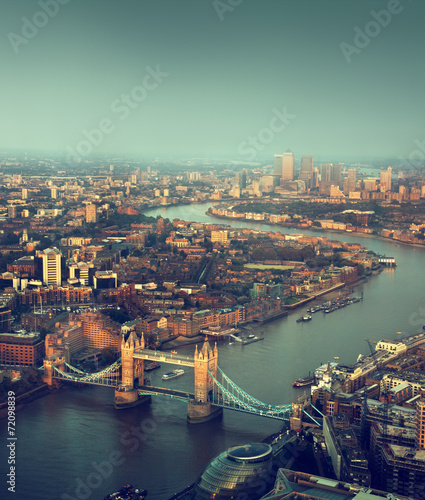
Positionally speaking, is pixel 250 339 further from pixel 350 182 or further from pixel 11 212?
pixel 350 182

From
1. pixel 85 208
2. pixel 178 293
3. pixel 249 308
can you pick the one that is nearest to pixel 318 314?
pixel 249 308

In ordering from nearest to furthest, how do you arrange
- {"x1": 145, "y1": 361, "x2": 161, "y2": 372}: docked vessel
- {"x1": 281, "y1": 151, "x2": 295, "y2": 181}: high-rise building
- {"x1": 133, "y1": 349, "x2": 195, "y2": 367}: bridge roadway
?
{"x1": 133, "y1": 349, "x2": 195, "y2": 367}: bridge roadway < {"x1": 145, "y1": 361, "x2": 161, "y2": 372}: docked vessel < {"x1": 281, "y1": 151, "x2": 295, "y2": 181}: high-rise building

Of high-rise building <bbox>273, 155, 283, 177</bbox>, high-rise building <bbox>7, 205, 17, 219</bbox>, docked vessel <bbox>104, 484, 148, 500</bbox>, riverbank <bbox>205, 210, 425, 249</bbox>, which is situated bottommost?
docked vessel <bbox>104, 484, 148, 500</bbox>

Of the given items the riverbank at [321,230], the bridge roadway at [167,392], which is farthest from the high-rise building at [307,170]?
the bridge roadway at [167,392]

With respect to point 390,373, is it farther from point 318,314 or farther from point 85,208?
point 85,208

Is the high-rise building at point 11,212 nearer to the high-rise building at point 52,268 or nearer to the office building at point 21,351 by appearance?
the high-rise building at point 52,268

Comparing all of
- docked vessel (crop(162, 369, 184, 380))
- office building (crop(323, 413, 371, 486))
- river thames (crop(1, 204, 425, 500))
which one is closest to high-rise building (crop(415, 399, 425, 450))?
office building (crop(323, 413, 371, 486))

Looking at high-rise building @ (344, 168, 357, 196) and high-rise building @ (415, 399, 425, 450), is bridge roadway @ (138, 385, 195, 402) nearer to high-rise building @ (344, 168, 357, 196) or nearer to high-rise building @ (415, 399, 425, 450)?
high-rise building @ (415, 399, 425, 450)

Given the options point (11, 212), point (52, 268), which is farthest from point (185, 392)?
point (11, 212)
